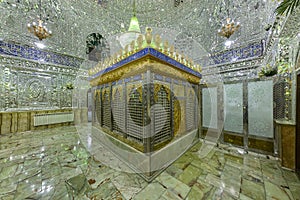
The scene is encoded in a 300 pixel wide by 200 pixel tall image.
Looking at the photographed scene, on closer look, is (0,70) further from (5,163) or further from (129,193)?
(129,193)

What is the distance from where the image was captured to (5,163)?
2.62 meters

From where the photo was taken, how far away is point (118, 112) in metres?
2.93

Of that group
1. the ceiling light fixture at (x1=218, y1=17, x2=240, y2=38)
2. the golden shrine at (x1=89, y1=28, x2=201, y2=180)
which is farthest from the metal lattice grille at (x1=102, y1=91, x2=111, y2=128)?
the ceiling light fixture at (x1=218, y1=17, x2=240, y2=38)

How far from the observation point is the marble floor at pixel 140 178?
176 cm

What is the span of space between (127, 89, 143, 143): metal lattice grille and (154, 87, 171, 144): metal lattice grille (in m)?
0.31

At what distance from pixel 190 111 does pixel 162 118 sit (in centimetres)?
156

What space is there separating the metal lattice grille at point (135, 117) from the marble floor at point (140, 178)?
76 centimetres

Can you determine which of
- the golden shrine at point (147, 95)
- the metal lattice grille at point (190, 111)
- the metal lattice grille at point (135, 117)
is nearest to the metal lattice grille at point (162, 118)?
the golden shrine at point (147, 95)

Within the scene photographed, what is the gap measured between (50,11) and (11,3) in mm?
1315

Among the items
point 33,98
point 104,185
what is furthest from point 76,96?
point 104,185

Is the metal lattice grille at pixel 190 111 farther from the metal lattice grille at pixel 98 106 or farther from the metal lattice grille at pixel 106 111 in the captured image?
the metal lattice grille at pixel 98 106

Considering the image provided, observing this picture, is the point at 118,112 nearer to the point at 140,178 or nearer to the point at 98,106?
the point at 98,106

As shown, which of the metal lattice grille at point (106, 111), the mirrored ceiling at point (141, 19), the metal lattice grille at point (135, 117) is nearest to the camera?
the metal lattice grille at point (135, 117)

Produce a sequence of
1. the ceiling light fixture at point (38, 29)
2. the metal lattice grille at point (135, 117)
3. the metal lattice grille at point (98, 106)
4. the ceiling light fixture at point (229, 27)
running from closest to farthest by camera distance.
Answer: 1. the metal lattice grille at point (135, 117)
2. the metal lattice grille at point (98, 106)
3. the ceiling light fixture at point (229, 27)
4. the ceiling light fixture at point (38, 29)
